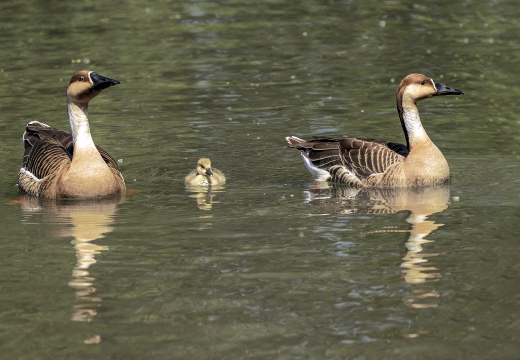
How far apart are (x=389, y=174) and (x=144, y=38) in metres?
13.4

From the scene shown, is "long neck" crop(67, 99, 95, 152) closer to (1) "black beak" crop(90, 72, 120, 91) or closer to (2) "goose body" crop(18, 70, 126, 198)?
(2) "goose body" crop(18, 70, 126, 198)

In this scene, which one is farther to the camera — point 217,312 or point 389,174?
point 389,174

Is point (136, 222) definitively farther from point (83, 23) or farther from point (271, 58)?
point (83, 23)

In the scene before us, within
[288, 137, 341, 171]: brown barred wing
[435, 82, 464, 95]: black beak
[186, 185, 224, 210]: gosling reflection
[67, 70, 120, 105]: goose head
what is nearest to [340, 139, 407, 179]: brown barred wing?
[288, 137, 341, 171]: brown barred wing

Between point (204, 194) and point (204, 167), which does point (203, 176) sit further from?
point (204, 194)

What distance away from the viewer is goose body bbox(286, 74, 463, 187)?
14539 millimetres

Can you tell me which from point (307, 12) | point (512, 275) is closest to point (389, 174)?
point (512, 275)

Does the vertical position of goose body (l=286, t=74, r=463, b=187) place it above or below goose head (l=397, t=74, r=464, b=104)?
below

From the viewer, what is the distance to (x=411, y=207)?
528 inches

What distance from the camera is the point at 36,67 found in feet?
79.7

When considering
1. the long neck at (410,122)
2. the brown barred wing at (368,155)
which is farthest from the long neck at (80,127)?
the long neck at (410,122)

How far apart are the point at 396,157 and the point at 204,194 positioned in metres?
2.56

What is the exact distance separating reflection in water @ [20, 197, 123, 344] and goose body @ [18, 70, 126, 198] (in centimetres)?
15

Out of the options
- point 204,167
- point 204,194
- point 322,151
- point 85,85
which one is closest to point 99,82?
point 85,85
